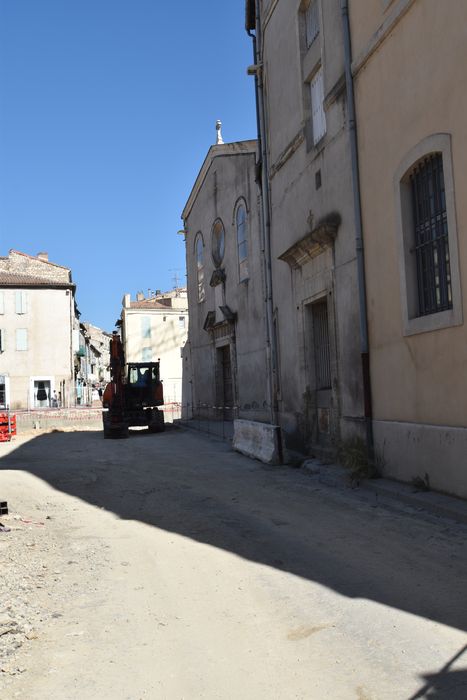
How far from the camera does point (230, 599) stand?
→ 481cm

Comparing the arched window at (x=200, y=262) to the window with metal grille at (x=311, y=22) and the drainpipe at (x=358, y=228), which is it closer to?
the window with metal grille at (x=311, y=22)

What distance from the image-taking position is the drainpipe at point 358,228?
10.2m

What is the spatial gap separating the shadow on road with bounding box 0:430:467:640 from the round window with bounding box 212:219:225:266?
33.4ft

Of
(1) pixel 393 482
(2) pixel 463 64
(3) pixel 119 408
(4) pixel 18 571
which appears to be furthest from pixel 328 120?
(3) pixel 119 408

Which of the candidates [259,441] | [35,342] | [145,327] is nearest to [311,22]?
[259,441]

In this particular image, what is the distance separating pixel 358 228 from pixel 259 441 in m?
5.24

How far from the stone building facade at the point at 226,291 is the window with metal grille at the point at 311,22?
5.70 m

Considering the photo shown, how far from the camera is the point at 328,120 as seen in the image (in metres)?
11.6

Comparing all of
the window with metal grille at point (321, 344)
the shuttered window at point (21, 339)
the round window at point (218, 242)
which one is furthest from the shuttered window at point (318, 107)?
the shuttered window at point (21, 339)

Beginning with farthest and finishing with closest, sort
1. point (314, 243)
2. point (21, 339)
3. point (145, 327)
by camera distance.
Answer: point (145, 327)
point (21, 339)
point (314, 243)

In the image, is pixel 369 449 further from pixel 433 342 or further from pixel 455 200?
pixel 455 200

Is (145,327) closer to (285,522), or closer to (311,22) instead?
(311,22)

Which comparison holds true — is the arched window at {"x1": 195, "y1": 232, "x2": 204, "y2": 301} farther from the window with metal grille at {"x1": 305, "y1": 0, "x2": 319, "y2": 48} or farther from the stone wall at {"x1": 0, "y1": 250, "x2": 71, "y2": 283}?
the stone wall at {"x1": 0, "y1": 250, "x2": 71, "y2": 283}

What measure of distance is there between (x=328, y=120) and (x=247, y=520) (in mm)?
7453
